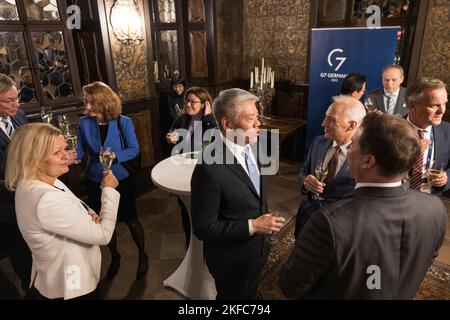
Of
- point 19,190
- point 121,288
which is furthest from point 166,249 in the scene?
point 19,190

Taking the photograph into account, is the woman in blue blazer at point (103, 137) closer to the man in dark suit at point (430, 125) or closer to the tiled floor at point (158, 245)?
the tiled floor at point (158, 245)

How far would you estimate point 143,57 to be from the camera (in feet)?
13.8

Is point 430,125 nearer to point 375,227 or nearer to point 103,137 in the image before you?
point 375,227

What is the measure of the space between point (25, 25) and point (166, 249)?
2.80 metres

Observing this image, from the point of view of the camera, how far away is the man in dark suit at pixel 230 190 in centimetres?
155

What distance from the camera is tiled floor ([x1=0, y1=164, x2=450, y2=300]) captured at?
2.78 m

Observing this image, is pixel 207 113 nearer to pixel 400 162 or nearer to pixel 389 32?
pixel 400 162

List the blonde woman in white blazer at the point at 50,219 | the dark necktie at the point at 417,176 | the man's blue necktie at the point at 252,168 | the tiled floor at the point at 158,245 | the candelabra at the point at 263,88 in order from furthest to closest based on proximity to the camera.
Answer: the candelabra at the point at 263,88
the tiled floor at the point at 158,245
the dark necktie at the point at 417,176
the man's blue necktie at the point at 252,168
the blonde woman in white blazer at the point at 50,219

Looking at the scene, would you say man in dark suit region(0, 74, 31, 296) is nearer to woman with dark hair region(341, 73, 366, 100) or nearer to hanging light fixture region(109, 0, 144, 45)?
hanging light fixture region(109, 0, 144, 45)

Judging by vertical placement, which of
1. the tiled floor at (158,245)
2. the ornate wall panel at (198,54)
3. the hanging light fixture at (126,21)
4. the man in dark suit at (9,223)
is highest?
the hanging light fixture at (126,21)

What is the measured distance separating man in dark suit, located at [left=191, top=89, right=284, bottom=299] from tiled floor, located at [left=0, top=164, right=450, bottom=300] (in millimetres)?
1356

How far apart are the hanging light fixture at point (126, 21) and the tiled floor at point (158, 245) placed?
2.14 meters

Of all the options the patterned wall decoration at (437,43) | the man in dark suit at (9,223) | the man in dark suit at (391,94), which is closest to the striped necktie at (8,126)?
the man in dark suit at (9,223)

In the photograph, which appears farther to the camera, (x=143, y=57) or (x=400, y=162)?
(x=143, y=57)
